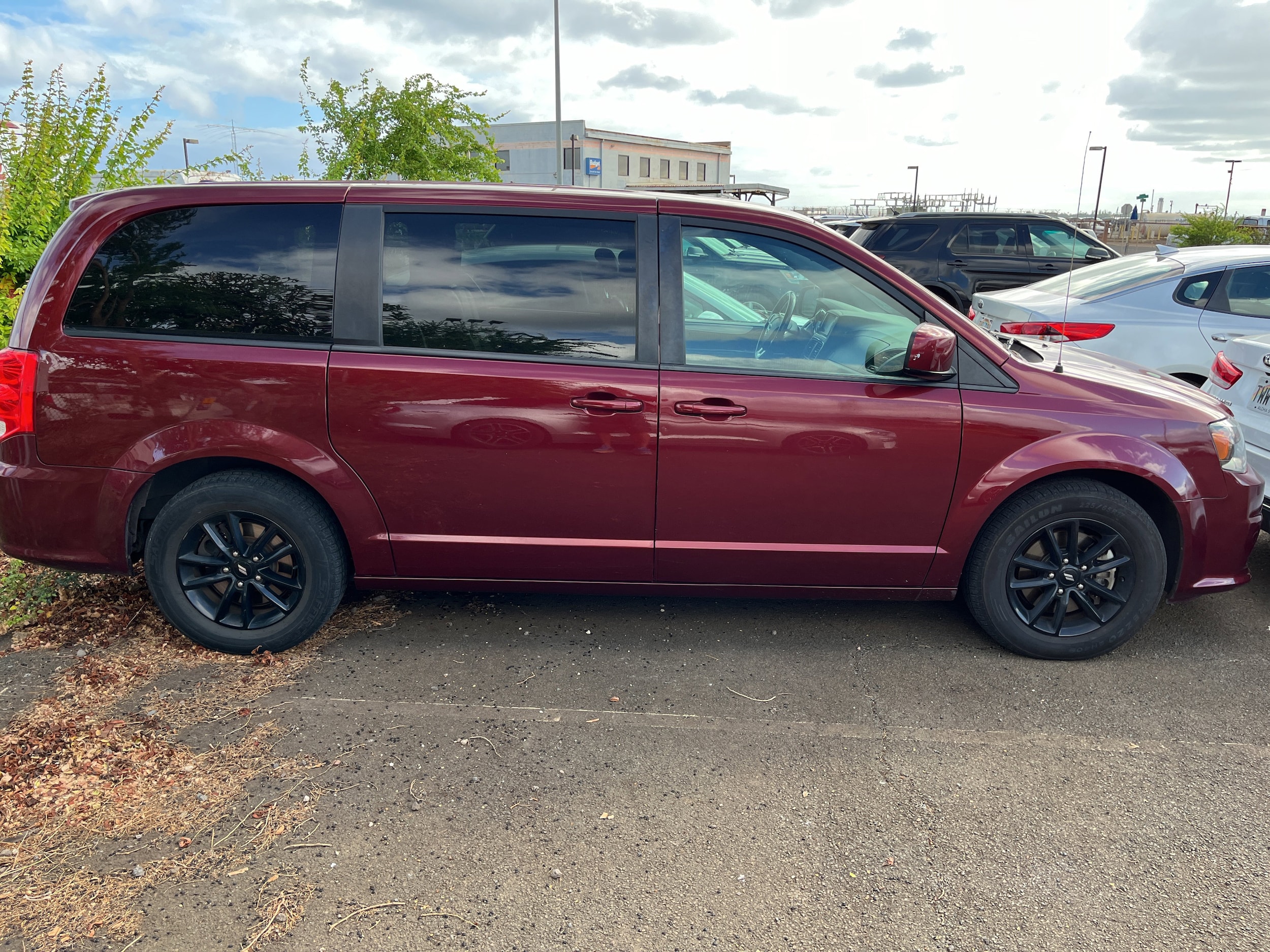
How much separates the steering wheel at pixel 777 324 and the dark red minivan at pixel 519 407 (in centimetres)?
1

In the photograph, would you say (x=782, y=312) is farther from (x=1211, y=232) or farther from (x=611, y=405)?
(x=1211, y=232)

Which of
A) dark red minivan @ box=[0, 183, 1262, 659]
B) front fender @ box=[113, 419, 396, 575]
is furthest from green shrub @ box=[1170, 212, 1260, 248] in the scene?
front fender @ box=[113, 419, 396, 575]

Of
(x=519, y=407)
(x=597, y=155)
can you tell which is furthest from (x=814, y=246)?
(x=597, y=155)

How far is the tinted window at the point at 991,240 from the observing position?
11.9m

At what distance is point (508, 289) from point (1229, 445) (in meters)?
3.04

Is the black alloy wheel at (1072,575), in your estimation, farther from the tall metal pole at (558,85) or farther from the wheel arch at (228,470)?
the tall metal pole at (558,85)

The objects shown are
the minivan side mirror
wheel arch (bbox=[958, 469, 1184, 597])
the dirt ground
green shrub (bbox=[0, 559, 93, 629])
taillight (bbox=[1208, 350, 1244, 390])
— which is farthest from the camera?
taillight (bbox=[1208, 350, 1244, 390])

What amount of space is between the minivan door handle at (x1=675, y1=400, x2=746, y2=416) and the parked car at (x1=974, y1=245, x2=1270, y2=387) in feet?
12.1

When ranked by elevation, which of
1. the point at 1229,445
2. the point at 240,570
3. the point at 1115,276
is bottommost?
the point at 240,570

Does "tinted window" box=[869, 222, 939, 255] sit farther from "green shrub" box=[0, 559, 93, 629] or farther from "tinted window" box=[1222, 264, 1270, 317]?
"green shrub" box=[0, 559, 93, 629]

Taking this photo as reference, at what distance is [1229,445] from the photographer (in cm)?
382

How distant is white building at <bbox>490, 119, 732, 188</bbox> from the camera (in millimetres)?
69062

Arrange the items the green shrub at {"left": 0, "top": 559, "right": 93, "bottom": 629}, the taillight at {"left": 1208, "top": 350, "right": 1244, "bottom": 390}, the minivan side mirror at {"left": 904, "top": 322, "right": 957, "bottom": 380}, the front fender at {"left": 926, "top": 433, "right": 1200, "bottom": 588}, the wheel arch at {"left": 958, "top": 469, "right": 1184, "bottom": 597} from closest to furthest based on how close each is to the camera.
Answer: the minivan side mirror at {"left": 904, "top": 322, "right": 957, "bottom": 380}
the front fender at {"left": 926, "top": 433, "right": 1200, "bottom": 588}
the wheel arch at {"left": 958, "top": 469, "right": 1184, "bottom": 597}
the green shrub at {"left": 0, "top": 559, "right": 93, "bottom": 629}
the taillight at {"left": 1208, "top": 350, "right": 1244, "bottom": 390}

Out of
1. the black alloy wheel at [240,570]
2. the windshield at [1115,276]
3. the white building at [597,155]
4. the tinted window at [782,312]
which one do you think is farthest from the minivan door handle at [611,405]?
the white building at [597,155]
